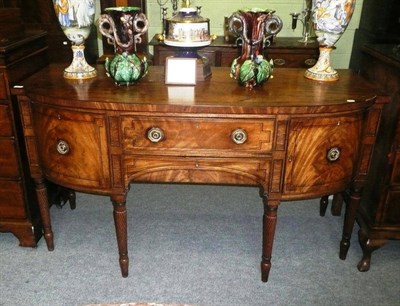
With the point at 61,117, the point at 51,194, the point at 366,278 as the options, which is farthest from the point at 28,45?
the point at 366,278

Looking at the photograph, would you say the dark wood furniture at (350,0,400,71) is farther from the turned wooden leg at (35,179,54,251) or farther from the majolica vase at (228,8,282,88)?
the turned wooden leg at (35,179,54,251)

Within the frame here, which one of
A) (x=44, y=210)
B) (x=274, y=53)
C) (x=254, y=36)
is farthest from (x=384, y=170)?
(x=44, y=210)

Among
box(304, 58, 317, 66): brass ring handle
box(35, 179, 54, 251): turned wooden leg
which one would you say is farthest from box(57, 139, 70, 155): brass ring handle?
box(304, 58, 317, 66): brass ring handle

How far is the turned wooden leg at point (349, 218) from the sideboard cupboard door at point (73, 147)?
3.92ft

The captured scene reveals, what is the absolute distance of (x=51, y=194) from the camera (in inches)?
94.8

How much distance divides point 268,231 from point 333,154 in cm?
47

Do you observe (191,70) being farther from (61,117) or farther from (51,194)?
(51,194)

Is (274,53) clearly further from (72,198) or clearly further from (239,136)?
(72,198)

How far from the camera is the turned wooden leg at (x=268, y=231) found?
70.2 inches

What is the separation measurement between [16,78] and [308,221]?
Result: 1.89m

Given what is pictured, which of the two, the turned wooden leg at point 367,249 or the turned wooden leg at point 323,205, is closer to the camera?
the turned wooden leg at point 367,249

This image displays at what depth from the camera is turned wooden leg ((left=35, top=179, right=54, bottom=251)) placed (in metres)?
1.96

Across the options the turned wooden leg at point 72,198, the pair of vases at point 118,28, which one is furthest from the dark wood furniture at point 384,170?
the turned wooden leg at point 72,198

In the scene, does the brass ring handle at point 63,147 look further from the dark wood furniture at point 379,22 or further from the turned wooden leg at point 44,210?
the dark wood furniture at point 379,22
